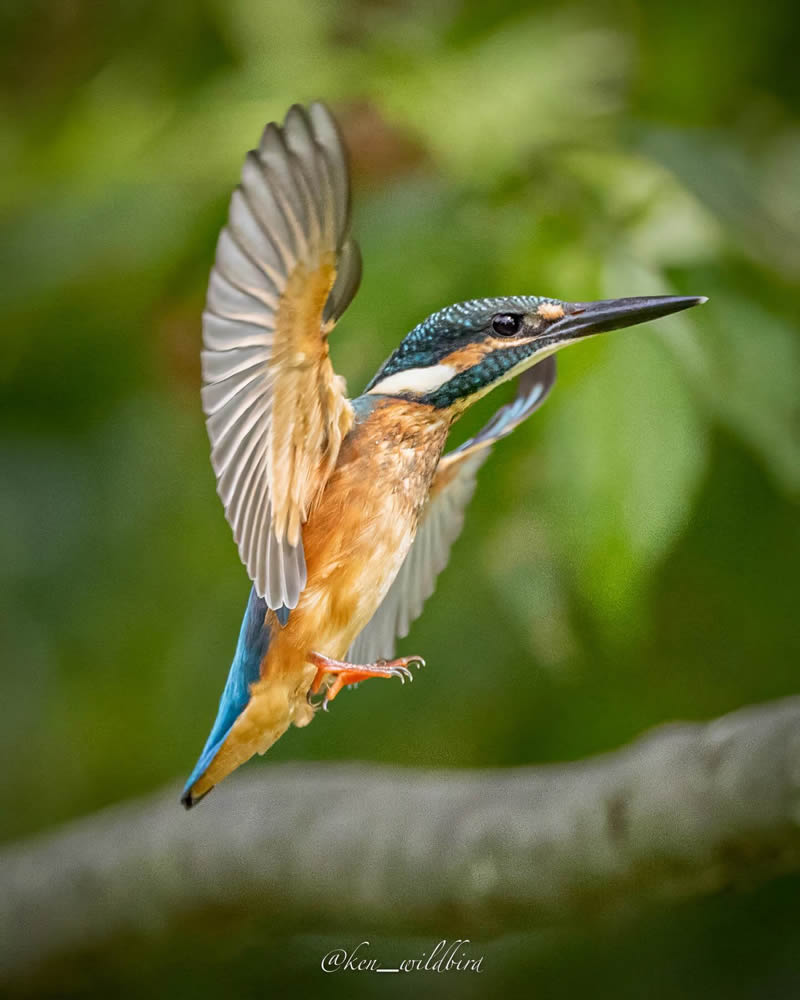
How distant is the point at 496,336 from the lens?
41.9 inches

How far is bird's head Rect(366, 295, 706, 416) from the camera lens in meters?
1.04

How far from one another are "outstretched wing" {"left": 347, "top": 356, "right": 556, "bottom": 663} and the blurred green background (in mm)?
219

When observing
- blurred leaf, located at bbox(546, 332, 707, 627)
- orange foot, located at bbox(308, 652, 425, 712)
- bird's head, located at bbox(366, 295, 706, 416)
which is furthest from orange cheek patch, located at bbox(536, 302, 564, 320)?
blurred leaf, located at bbox(546, 332, 707, 627)

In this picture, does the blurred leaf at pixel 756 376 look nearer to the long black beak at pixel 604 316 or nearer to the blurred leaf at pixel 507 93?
the blurred leaf at pixel 507 93

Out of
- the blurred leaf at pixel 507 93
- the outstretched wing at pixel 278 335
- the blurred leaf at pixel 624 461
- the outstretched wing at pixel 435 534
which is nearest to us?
the outstretched wing at pixel 278 335

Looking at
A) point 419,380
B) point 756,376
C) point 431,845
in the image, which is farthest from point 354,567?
point 431,845

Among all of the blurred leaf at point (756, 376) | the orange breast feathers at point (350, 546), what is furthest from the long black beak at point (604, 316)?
the blurred leaf at point (756, 376)

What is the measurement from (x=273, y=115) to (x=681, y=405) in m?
0.97

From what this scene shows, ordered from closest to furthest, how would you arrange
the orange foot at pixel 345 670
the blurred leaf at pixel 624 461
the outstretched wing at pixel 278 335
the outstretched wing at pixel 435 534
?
1. the outstretched wing at pixel 278 335
2. the orange foot at pixel 345 670
3. the outstretched wing at pixel 435 534
4. the blurred leaf at pixel 624 461

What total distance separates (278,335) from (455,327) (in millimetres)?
208

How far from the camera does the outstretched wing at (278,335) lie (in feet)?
2.57

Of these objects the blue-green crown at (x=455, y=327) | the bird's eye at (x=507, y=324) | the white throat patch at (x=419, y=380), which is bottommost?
the white throat patch at (x=419, y=380)

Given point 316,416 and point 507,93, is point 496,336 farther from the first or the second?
point 507,93

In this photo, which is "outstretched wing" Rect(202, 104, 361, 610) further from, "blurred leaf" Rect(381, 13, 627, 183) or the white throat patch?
"blurred leaf" Rect(381, 13, 627, 183)
